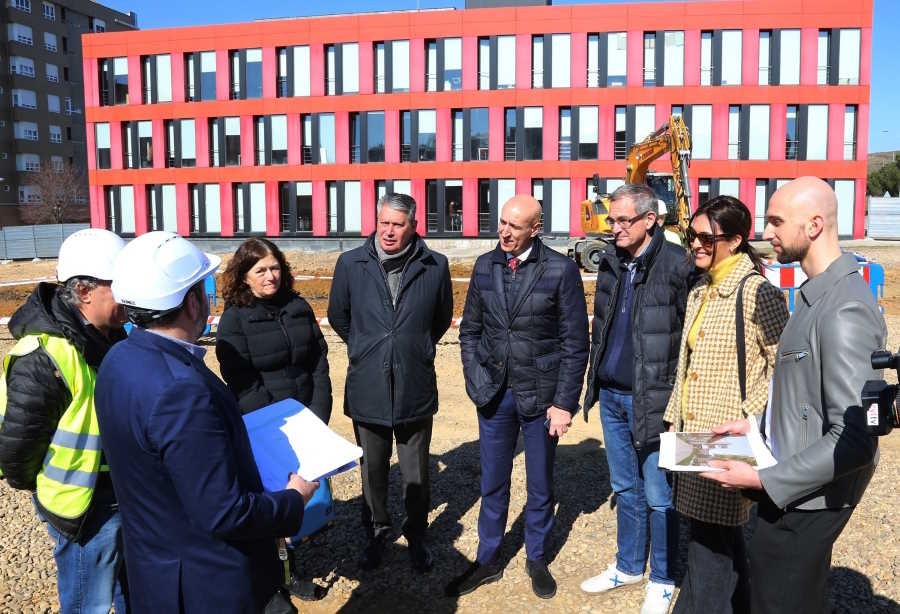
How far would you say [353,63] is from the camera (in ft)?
131

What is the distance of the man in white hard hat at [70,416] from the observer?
2.79 metres

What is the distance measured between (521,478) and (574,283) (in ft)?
7.67

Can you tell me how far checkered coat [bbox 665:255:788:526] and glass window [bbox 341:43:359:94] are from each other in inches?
1530

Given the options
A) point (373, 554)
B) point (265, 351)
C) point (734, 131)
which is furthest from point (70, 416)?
point (734, 131)

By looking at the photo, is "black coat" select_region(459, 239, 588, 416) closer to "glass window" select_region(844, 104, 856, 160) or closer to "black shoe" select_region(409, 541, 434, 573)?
"black shoe" select_region(409, 541, 434, 573)

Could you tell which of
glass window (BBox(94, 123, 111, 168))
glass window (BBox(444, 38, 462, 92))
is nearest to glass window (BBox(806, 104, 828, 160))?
glass window (BBox(444, 38, 462, 92))

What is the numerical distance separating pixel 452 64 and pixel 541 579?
124 feet

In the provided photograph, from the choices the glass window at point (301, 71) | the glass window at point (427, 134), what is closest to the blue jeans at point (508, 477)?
the glass window at point (427, 134)

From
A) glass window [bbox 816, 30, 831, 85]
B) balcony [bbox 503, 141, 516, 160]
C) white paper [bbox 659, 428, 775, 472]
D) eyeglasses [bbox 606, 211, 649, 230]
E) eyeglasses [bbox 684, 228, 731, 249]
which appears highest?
glass window [bbox 816, 30, 831, 85]

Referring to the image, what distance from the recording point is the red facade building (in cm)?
3712

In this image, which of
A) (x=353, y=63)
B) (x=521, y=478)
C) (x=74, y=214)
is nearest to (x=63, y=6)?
(x=74, y=214)

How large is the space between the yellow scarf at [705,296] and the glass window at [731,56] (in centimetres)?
3784

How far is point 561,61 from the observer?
3819cm

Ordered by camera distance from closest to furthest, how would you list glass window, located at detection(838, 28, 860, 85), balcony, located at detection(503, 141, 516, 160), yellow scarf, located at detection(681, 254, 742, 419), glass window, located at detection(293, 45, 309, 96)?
1. yellow scarf, located at detection(681, 254, 742, 419)
2. glass window, located at detection(838, 28, 860, 85)
3. balcony, located at detection(503, 141, 516, 160)
4. glass window, located at detection(293, 45, 309, 96)
